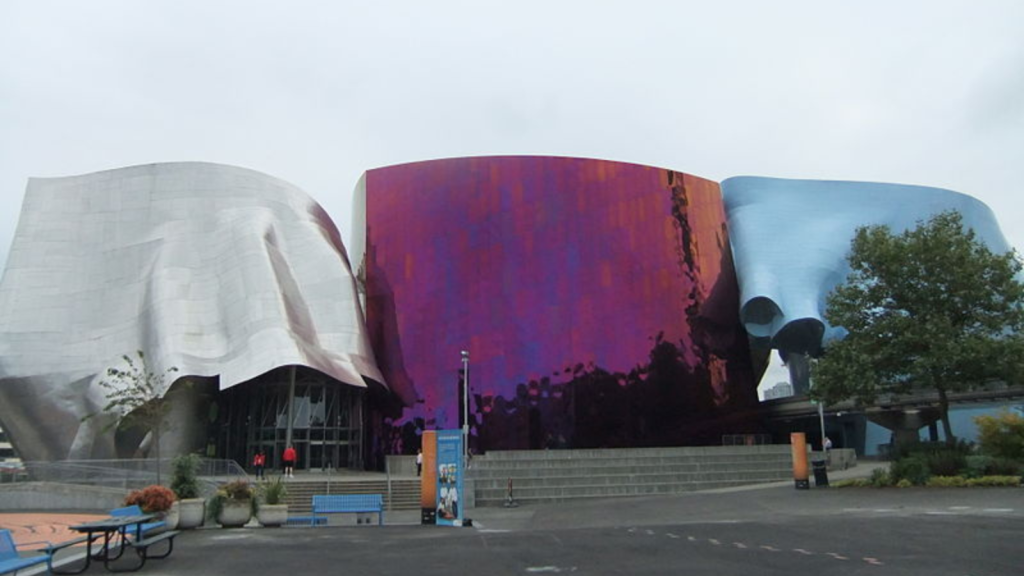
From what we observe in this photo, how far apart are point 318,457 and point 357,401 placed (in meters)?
3.62

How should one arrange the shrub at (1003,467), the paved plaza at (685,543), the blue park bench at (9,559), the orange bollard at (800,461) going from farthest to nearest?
the orange bollard at (800,461), the shrub at (1003,467), the paved plaza at (685,543), the blue park bench at (9,559)

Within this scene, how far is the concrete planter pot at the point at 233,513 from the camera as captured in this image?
667 inches

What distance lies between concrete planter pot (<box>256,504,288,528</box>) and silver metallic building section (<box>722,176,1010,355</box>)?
30152mm

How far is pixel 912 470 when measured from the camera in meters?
21.6

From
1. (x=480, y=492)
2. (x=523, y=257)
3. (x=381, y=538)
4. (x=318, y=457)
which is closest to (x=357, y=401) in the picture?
(x=318, y=457)

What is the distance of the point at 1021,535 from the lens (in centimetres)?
1160

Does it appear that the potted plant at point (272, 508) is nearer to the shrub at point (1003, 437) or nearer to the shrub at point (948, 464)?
the shrub at point (948, 464)

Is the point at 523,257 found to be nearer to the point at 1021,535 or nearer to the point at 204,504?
the point at 204,504

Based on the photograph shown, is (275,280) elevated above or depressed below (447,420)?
above

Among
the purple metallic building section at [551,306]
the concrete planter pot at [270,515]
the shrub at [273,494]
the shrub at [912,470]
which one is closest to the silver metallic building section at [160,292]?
the purple metallic building section at [551,306]

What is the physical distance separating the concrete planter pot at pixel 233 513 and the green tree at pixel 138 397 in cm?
1198

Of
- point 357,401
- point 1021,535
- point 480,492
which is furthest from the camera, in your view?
point 357,401

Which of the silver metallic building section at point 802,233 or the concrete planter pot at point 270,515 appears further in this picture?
the silver metallic building section at point 802,233

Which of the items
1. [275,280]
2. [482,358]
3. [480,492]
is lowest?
[480,492]
